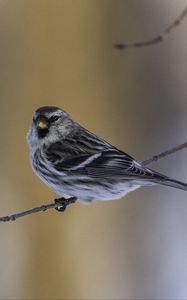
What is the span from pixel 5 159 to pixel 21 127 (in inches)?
9.5

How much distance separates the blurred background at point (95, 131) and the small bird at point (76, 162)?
0.96m

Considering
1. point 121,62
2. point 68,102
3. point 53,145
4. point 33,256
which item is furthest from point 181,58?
point 53,145

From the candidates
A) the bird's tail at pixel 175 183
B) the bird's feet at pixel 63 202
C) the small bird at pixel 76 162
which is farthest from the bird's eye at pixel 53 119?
the bird's tail at pixel 175 183

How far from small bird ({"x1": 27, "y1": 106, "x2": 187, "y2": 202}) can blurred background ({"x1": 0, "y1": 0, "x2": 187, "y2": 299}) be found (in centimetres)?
96

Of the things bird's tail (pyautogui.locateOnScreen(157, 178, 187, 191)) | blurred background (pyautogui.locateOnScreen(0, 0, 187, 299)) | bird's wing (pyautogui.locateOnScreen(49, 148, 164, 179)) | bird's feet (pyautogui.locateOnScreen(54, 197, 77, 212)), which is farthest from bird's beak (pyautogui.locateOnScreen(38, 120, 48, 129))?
blurred background (pyautogui.locateOnScreen(0, 0, 187, 299))

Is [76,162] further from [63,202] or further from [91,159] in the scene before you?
[63,202]

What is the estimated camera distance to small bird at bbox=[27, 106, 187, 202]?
2.08 m

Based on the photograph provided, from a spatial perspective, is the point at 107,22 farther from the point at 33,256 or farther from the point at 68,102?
the point at 33,256

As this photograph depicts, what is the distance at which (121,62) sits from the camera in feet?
12.6

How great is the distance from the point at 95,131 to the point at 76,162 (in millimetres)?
1292

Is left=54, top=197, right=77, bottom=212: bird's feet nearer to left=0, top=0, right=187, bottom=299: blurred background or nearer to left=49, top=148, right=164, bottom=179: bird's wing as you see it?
left=49, top=148, right=164, bottom=179: bird's wing

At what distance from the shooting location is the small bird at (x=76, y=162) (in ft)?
6.82

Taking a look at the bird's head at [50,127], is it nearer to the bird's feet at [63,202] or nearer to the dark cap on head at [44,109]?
the dark cap on head at [44,109]

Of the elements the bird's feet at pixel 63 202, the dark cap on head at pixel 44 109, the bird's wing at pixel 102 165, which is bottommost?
the bird's feet at pixel 63 202
